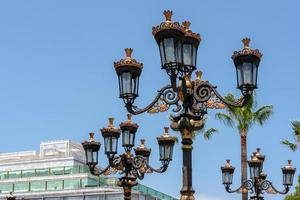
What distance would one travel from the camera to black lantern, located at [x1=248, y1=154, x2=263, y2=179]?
18.5 meters

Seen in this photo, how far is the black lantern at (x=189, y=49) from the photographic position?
33.8ft

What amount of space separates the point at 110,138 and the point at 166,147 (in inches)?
58.5

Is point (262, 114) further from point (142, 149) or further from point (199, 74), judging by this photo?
point (199, 74)

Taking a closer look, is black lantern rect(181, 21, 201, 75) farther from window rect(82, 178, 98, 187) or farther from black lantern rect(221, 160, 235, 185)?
window rect(82, 178, 98, 187)

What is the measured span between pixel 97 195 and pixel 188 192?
91.9 ft

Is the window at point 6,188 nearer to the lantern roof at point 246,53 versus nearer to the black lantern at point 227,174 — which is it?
the black lantern at point 227,174

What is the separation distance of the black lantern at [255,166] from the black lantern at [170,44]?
8923 mm

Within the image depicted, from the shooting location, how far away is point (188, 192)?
9914mm

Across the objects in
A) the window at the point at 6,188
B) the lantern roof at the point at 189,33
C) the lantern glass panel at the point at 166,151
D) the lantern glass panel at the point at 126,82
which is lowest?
the window at the point at 6,188

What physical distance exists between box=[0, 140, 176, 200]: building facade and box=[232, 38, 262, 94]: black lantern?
1037 inches

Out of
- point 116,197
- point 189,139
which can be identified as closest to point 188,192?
point 189,139

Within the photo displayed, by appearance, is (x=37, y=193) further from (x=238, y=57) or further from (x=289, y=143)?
(x=238, y=57)

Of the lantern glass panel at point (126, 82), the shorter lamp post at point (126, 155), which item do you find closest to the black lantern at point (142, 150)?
the shorter lamp post at point (126, 155)

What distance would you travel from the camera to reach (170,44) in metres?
10.2
